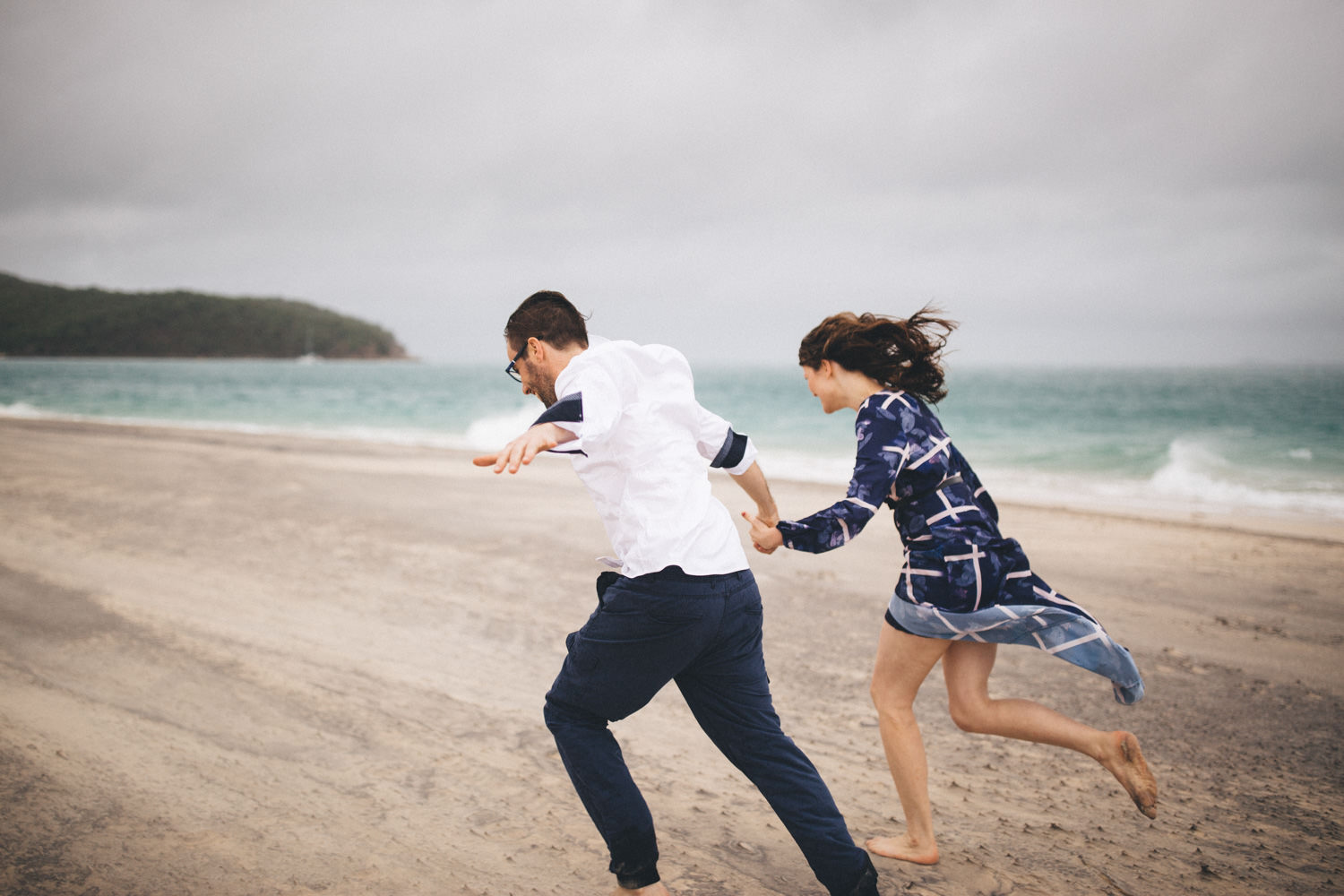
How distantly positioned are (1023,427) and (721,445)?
33768mm

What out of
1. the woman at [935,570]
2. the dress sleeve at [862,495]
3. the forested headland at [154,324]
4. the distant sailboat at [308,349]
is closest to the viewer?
the dress sleeve at [862,495]

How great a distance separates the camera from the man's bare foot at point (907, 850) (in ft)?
8.93

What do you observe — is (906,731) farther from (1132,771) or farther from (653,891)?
(653,891)

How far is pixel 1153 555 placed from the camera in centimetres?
803

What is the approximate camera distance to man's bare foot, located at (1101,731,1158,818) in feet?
7.95

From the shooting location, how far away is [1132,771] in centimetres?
244

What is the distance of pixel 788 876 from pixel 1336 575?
7.82 m

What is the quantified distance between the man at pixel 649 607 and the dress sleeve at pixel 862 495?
0.22 metres

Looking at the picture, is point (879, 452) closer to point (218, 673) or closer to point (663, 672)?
point (663, 672)

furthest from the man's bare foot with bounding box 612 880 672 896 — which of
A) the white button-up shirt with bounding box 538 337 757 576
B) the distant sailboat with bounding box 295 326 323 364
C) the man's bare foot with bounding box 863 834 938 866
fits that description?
the distant sailboat with bounding box 295 326 323 364

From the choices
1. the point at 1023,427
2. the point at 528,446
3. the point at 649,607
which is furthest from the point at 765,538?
the point at 1023,427

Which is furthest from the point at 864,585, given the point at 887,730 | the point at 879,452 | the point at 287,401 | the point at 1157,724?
the point at 287,401

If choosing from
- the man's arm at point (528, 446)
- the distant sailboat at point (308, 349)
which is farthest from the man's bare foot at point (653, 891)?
the distant sailboat at point (308, 349)

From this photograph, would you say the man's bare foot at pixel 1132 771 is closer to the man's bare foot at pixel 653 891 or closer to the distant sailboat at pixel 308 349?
the man's bare foot at pixel 653 891
